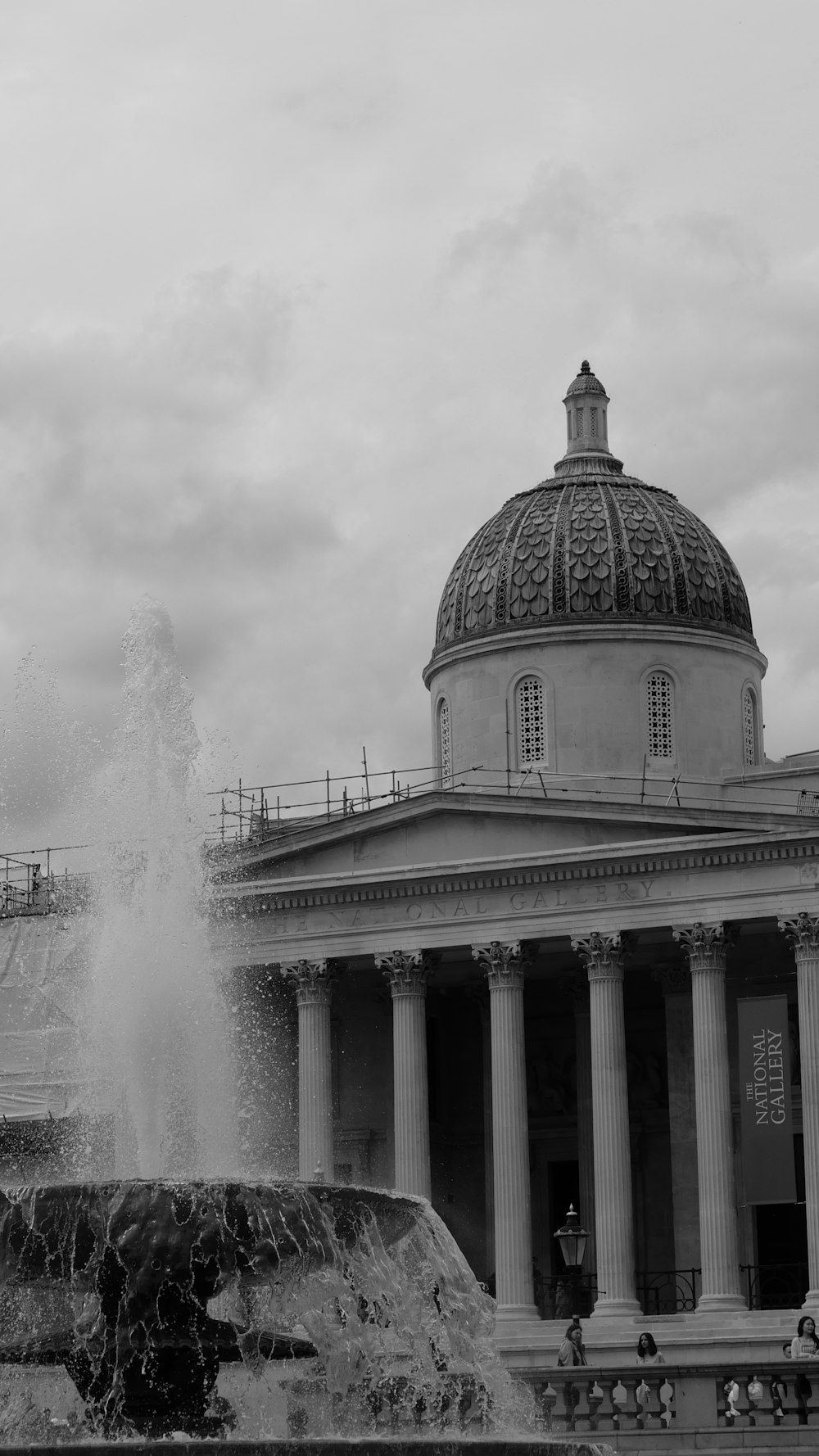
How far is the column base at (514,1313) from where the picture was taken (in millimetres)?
48938

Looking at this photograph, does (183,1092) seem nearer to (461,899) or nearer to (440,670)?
(461,899)

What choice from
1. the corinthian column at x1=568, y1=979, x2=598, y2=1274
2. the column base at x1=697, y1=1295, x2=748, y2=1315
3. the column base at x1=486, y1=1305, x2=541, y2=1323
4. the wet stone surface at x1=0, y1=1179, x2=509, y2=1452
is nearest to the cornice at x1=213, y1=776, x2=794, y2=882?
the corinthian column at x1=568, y1=979, x2=598, y2=1274

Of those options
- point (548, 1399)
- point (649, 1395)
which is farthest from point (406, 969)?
point (649, 1395)

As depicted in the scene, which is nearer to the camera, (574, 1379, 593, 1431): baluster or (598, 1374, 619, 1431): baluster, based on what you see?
(598, 1374, 619, 1431): baluster

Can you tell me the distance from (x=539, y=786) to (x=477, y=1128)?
7717mm

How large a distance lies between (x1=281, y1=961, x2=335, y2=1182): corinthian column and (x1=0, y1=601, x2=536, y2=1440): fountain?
64.3 ft

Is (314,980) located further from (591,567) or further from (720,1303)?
(591,567)

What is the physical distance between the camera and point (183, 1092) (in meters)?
32.6

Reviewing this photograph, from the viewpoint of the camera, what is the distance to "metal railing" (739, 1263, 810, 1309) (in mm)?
50375

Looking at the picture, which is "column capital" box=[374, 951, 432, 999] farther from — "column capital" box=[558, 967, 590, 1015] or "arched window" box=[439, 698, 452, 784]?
"arched window" box=[439, 698, 452, 784]

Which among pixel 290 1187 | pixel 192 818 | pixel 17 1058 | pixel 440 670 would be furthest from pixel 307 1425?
pixel 440 670

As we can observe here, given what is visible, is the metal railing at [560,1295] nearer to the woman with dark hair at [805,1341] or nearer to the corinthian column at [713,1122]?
the corinthian column at [713,1122]

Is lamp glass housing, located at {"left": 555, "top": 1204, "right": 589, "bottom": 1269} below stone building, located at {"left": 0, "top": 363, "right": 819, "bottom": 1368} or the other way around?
below

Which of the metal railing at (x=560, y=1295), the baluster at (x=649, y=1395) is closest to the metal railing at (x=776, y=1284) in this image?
the metal railing at (x=560, y=1295)
